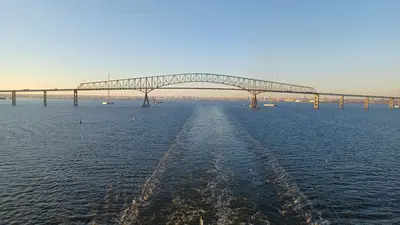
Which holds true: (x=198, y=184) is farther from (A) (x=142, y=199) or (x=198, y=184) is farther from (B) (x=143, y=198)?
(A) (x=142, y=199)

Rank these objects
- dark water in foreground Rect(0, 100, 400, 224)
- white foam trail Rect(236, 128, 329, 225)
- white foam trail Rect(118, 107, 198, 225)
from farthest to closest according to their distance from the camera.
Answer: white foam trail Rect(236, 128, 329, 225)
dark water in foreground Rect(0, 100, 400, 224)
white foam trail Rect(118, 107, 198, 225)

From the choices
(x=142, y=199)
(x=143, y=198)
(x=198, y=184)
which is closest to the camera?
(x=142, y=199)

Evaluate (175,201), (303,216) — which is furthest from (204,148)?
(303,216)

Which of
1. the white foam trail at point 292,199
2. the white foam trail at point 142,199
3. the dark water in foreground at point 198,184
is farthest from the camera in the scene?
the white foam trail at point 292,199

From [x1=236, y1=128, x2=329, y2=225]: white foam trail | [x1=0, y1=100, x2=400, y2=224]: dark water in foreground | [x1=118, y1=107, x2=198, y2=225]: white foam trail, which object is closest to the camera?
[x1=118, y1=107, x2=198, y2=225]: white foam trail

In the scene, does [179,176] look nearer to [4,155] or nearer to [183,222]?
[183,222]

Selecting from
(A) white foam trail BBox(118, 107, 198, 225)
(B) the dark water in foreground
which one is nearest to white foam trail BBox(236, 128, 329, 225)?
(B) the dark water in foreground

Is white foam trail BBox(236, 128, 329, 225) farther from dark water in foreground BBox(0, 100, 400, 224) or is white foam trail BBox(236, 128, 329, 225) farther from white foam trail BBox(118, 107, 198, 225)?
white foam trail BBox(118, 107, 198, 225)

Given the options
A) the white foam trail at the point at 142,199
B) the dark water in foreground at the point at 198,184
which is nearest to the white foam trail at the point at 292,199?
the dark water in foreground at the point at 198,184

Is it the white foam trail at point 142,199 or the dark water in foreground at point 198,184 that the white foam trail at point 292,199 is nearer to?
the dark water in foreground at point 198,184

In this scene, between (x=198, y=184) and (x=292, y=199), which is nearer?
(x=292, y=199)

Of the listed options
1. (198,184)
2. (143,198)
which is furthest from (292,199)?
Answer: (143,198)
